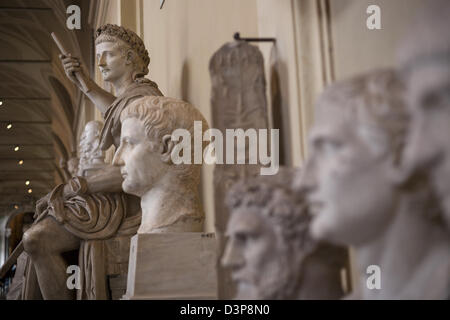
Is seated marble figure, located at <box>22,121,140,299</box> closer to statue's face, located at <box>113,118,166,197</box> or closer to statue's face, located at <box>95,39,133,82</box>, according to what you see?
statue's face, located at <box>95,39,133,82</box>

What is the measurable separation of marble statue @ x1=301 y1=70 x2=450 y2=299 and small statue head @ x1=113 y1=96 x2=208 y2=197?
2.15m

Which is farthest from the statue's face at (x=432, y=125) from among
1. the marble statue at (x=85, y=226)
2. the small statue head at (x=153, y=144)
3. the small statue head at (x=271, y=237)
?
the marble statue at (x=85, y=226)

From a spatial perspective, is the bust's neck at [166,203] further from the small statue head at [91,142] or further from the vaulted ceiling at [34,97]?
the vaulted ceiling at [34,97]

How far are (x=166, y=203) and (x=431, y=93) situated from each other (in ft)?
8.47

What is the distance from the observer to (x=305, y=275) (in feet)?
→ 6.54

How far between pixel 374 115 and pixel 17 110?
2079 centimetres

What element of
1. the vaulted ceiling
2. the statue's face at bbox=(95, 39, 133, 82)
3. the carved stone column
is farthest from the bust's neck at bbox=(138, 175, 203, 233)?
the vaulted ceiling

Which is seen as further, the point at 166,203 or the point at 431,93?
the point at 166,203

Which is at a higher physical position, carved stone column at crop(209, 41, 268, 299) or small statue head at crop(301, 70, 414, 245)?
carved stone column at crop(209, 41, 268, 299)

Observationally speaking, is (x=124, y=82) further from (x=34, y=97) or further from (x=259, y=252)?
(x=34, y=97)

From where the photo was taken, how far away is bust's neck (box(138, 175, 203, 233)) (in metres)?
3.85

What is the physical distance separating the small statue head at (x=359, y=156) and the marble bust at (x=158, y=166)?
2159 millimetres

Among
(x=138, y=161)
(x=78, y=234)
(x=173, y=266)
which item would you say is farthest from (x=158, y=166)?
(x=78, y=234)

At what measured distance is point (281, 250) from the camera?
1.98 metres
